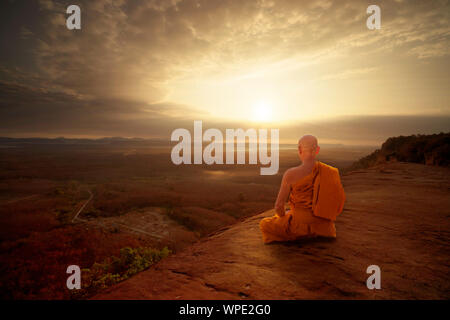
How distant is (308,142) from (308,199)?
0.91 m

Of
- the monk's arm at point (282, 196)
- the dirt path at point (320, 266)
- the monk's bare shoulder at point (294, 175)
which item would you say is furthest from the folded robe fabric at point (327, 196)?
the dirt path at point (320, 266)

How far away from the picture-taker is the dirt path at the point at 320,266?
2.05m

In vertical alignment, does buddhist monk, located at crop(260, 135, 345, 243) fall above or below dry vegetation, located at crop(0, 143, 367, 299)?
above

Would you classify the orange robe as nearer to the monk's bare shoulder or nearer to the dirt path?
the monk's bare shoulder

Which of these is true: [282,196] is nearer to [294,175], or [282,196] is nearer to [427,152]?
[294,175]

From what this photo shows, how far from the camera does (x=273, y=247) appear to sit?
306cm

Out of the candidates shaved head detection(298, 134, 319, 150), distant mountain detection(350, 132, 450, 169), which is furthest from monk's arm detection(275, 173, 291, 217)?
distant mountain detection(350, 132, 450, 169)

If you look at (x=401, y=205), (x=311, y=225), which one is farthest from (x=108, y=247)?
(x=401, y=205)

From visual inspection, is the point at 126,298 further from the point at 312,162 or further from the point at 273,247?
the point at 312,162

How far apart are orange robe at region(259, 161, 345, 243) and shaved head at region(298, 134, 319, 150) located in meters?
0.34

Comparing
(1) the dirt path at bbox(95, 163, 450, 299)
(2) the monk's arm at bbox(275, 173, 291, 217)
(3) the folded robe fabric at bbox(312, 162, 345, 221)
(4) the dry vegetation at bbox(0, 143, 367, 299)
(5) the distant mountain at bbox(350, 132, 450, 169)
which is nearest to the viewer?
(1) the dirt path at bbox(95, 163, 450, 299)

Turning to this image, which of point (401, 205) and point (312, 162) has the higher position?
point (312, 162)

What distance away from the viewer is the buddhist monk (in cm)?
290
